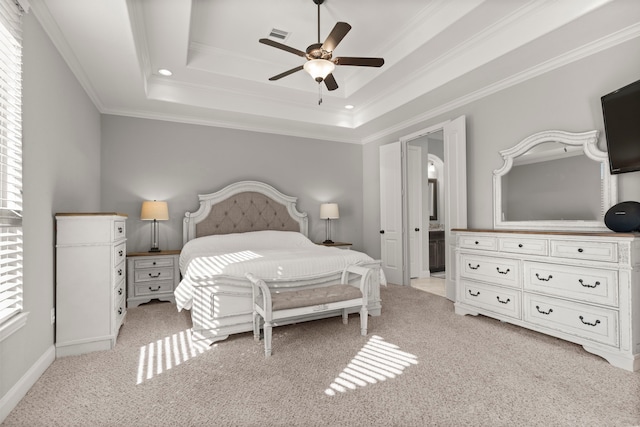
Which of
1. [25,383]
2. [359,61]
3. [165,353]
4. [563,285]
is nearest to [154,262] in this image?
[165,353]

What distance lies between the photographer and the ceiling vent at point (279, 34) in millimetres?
3445

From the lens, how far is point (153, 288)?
4.22 metres

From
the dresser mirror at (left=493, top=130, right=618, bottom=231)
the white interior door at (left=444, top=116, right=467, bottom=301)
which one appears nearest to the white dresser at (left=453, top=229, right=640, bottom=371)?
the dresser mirror at (left=493, top=130, right=618, bottom=231)

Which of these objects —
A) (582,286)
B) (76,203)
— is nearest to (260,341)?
(76,203)

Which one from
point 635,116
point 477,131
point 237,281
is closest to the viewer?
point 635,116

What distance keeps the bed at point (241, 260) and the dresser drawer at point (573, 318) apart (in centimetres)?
144

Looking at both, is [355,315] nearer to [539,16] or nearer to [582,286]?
[582,286]

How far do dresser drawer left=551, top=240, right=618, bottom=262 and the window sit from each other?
3.90m

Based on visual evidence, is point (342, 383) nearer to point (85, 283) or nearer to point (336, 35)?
point (85, 283)

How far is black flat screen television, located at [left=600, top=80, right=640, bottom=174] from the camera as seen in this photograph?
2.45 m

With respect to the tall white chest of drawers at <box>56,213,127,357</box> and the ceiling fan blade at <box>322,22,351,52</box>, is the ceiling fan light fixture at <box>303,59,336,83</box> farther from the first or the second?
the tall white chest of drawers at <box>56,213,127,357</box>

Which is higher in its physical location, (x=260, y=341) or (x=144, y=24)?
(x=144, y=24)

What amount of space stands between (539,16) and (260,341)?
3685 millimetres

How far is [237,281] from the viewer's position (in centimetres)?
299
